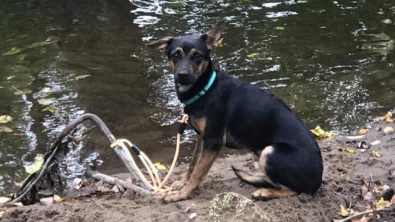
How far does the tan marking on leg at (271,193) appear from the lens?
4621 millimetres

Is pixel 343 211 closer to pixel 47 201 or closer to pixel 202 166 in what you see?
pixel 202 166

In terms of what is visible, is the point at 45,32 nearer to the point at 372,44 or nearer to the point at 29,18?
the point at 29,18

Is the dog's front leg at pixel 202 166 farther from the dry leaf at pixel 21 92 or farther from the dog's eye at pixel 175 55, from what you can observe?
the dry leaf at pixel 21 92

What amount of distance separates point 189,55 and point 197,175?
1.06m

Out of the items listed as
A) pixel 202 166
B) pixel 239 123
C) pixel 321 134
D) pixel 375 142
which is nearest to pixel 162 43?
pixel 239 123

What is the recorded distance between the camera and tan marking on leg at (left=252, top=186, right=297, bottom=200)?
182 inches

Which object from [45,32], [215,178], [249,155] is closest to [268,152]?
[215,178]

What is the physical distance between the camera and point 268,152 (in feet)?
14.9

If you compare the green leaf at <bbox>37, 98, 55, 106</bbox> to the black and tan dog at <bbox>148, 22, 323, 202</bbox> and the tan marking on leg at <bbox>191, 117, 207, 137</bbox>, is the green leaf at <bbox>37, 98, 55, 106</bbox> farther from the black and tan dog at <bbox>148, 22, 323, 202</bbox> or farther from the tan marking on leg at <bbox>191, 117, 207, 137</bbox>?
the tan marking on leg at <bbox>191, 117, 207, 137</bbox>

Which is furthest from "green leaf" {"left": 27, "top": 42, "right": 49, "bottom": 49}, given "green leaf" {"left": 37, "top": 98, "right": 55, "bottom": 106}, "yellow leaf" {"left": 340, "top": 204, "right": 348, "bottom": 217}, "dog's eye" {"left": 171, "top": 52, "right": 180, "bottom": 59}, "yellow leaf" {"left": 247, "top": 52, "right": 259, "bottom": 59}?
"yellow leaf" {"left": 340, "top": 204, "right": 348, "bottom": 217}

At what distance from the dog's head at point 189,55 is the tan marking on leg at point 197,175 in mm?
627

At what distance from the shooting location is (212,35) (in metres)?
4.70

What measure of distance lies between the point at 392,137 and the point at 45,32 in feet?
23.7

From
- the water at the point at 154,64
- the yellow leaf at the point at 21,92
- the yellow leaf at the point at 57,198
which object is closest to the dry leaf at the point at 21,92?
the yellow leaf at the point at 21,92
